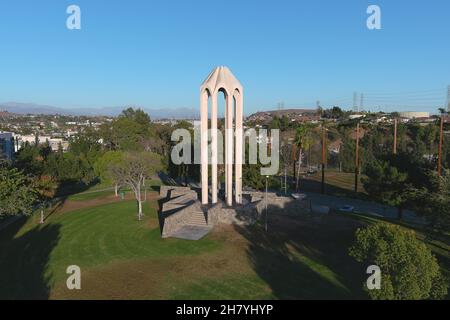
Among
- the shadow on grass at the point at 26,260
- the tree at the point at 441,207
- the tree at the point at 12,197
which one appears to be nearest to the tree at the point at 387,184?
the tree at the point at 441,207

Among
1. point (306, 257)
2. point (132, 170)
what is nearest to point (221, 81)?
point (132, 170)

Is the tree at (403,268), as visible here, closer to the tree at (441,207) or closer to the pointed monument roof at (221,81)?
the tree at (441,207)

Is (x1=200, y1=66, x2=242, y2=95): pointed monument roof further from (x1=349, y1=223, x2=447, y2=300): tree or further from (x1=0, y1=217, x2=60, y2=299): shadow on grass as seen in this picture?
(x1=349, y1=223, x2=447, y2=300): tree

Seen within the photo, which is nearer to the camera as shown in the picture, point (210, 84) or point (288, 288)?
point (288, 288)

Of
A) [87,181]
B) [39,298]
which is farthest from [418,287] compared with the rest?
[87,181]
